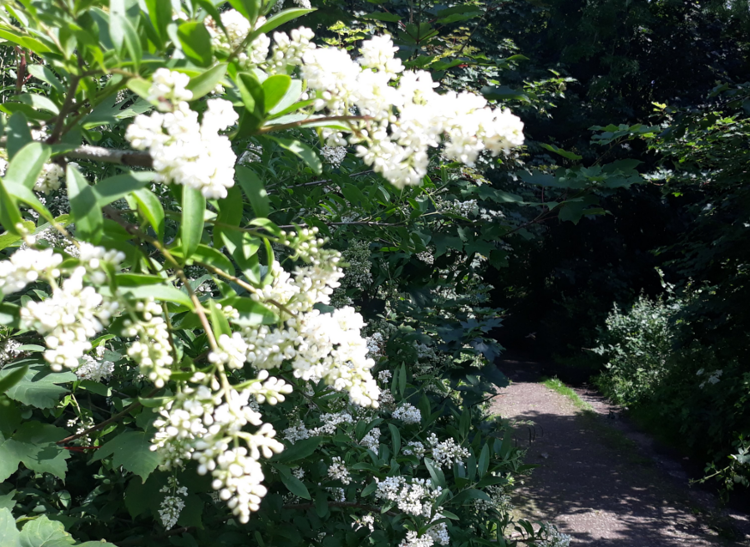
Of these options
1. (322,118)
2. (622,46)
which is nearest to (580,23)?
(622,46)

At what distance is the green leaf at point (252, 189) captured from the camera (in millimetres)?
1015

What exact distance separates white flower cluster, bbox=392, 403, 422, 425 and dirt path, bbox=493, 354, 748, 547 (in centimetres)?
270

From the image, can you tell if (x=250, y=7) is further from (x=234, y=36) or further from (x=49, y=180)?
(x=49, y=180)

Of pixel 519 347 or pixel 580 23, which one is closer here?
pixel 580 23

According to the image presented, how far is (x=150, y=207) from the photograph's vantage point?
3.04 feet

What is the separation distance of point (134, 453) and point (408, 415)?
4.54ft

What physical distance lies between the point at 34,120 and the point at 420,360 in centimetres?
280

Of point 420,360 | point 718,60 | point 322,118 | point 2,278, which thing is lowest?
point 420,360

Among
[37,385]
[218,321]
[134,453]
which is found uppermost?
[218,321]

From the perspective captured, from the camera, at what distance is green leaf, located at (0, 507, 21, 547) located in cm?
144

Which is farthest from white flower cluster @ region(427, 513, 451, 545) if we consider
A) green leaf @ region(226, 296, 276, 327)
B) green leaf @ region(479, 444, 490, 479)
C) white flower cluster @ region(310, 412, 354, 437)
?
green leaf @ region(226, 296, 276, 327)

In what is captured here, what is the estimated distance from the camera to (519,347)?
1536cm

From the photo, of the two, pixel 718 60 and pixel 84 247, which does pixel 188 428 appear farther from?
pixel 718 60

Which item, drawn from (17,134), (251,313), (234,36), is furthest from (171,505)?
(234,36)
